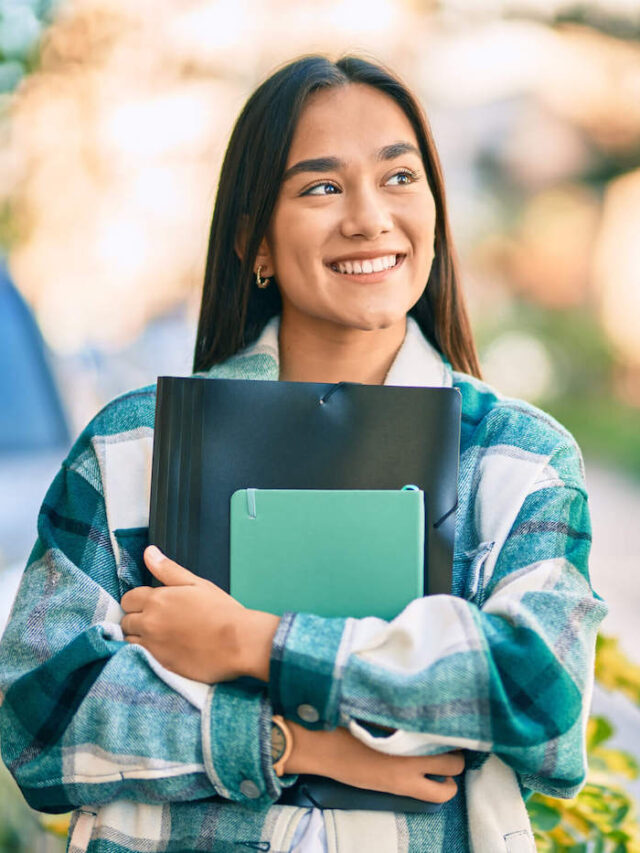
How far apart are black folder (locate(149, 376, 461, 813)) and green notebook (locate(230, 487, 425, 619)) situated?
4 centimetres

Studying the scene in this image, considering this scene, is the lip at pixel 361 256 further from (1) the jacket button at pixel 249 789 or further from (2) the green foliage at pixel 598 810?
(2) the green foliage at pixel 598 810

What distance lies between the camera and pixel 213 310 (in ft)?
5.47

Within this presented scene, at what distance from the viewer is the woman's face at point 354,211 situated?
1471mm

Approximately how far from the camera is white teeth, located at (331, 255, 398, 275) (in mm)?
1479

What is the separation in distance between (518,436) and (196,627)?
486 millimetres

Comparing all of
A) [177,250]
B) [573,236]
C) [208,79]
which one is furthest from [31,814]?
[573,236]

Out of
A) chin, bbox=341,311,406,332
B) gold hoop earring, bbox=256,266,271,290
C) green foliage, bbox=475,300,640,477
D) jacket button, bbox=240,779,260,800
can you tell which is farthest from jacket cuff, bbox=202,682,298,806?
green foliage, bbox=475,300,640,477

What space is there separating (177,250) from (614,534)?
246 cm

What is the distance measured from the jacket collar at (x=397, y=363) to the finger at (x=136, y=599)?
0.38m

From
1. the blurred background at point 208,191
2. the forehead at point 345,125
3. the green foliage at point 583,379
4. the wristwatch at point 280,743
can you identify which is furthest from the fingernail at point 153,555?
the green foliage at point 583,379

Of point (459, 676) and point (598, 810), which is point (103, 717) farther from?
point (598, 810)

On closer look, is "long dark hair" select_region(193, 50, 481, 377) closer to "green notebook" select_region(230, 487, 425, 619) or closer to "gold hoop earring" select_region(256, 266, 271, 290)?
"gold hoop earring" select_region(256, 266, 271, 290)

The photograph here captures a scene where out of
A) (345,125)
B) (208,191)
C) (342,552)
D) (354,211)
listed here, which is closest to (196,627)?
(342,552)

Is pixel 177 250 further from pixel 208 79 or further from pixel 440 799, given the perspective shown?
pixel 440 799
